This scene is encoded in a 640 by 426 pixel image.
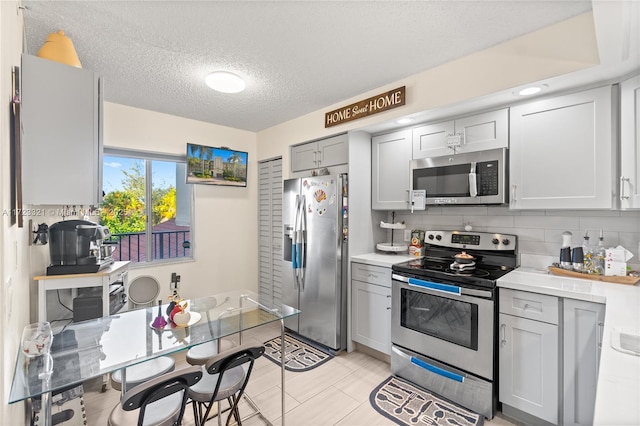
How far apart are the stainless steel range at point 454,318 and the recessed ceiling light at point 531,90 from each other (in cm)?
114

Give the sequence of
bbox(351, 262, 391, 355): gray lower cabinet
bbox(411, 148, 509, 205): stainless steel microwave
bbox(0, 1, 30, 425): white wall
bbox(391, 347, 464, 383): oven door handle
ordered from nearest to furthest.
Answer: bbox(0, 1, 30, 425): white wall < bbox(391, 347, 464, 383): oven door handle < bbox(411, 148, 509, 205): stainless steel microwave < bbox(351, 262, 391, 355): gray lower cabinet

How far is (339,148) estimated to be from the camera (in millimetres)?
3156

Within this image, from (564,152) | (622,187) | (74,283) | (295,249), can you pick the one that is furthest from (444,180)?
(74,283)

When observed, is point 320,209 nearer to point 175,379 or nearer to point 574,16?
point 175,379

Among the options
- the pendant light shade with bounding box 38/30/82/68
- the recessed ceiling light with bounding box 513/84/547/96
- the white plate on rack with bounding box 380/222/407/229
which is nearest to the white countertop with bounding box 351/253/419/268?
the white plate on rack with bounding box 380/222/407/229

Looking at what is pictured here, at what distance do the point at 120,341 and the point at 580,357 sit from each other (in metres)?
2.61

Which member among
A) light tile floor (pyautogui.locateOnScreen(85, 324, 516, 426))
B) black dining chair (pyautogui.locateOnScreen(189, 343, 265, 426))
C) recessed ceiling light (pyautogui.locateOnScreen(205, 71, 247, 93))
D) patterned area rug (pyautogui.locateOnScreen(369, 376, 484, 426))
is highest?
recessed ceiling light (pyautogui.locateOnScreen(205, 71, 247, 93))

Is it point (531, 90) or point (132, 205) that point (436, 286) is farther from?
point (132, 205)

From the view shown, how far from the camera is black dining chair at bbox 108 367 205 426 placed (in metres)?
1.21

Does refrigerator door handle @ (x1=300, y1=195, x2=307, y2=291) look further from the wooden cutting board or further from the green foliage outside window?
the wooden cutting board

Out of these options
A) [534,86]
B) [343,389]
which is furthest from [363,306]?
[534,86]

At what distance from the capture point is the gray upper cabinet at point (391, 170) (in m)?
2.92

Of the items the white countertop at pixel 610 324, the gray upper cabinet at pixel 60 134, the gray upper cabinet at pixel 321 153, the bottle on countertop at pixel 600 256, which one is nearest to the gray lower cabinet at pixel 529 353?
the white countertop at pixel 610 324

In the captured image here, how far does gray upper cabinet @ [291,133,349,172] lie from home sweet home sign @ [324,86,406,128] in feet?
0.60
